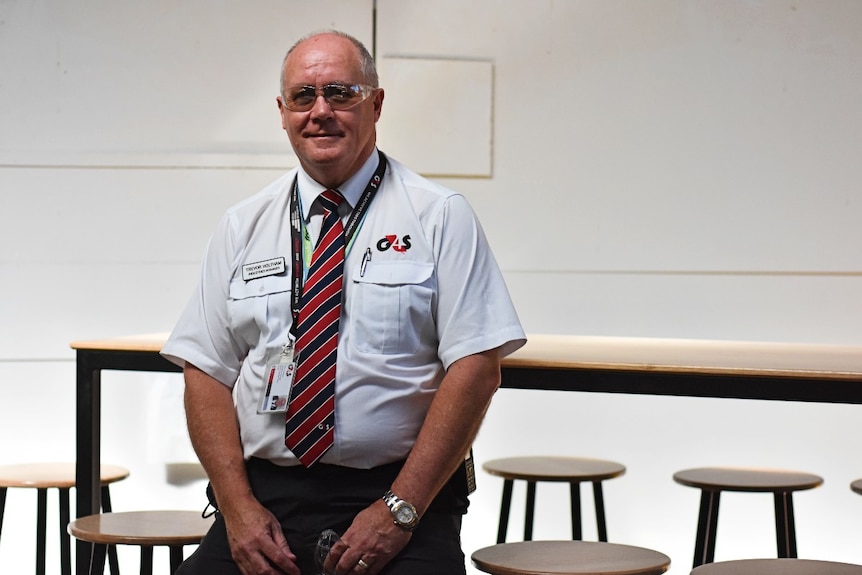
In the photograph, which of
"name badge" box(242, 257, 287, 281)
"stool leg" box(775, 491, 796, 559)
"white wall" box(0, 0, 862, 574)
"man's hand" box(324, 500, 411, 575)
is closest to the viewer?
"man's hand" box(324, 500, 411, 575)

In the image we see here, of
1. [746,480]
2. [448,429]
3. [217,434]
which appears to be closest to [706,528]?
[746,480]

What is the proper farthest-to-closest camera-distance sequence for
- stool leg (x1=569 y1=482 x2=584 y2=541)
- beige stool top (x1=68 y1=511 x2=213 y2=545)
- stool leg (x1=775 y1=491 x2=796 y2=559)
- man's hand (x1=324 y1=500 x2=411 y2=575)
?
stool leg (x1=569 y1=482 x2=584 y2=541) → stool leg (x1=775 y1=491 x2=796 y2=559) → beige stool top (x1=68 y1=511 x2=213 y2=545) → man's hand (x1=324 y1=500 x2=411 y2=575)

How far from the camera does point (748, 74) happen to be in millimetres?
4043

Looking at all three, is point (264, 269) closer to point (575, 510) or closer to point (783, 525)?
point (575, 510)

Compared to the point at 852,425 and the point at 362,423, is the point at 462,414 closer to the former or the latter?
the point at 362,423

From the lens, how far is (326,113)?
2.18m

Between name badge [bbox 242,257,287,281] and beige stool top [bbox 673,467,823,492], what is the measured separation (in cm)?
152

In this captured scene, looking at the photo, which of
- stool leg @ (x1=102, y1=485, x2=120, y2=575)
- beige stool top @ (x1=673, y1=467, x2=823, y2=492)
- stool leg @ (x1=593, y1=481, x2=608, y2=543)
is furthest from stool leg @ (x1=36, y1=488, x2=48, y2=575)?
beige stool top @ (x1=673, y1=467, x2=823, y2=492)

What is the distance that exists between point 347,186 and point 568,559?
2.94 ft

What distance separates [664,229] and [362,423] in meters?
2.26

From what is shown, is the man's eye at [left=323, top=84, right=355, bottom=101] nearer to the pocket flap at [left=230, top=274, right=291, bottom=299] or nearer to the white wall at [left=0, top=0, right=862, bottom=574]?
the pocket flap at [left=230, top=274, right=291, bottom=299]

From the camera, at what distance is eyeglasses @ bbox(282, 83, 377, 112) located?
2.20m

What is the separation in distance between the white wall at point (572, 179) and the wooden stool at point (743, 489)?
877mm

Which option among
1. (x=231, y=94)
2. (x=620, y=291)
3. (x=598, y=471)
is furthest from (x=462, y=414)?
(x=231, y=94)
